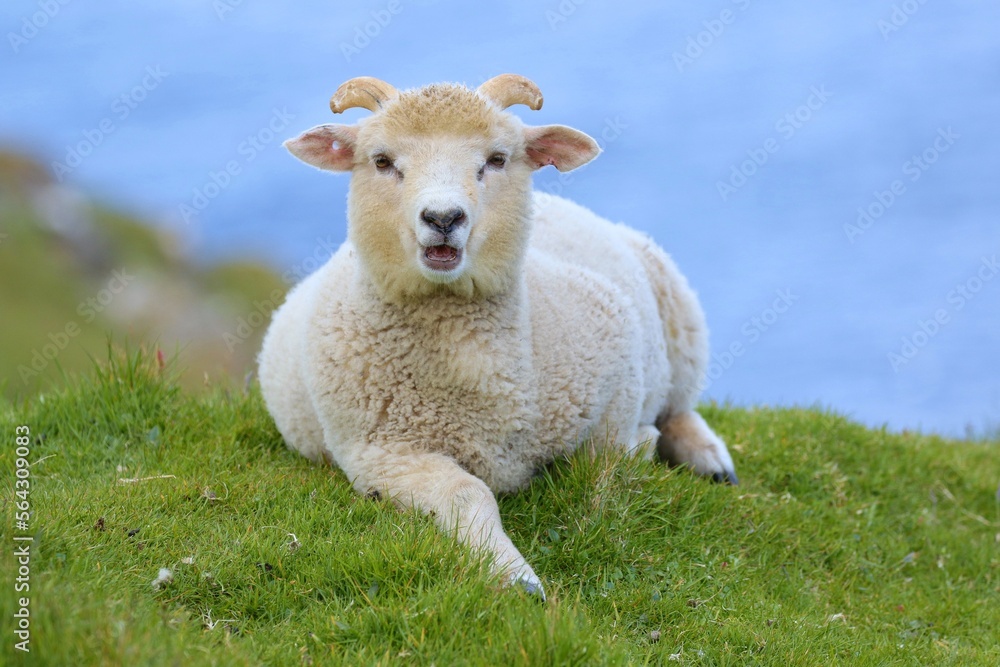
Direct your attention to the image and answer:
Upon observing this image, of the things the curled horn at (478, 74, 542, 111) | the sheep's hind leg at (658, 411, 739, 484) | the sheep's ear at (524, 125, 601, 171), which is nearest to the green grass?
the sheep's hind leg at (658, 411, 739, 484)

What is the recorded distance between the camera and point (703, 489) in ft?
19.9

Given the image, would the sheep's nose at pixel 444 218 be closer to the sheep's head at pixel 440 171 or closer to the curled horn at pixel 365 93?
the sheep's head at pixel 440 171

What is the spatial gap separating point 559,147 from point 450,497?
A: 1979 mm

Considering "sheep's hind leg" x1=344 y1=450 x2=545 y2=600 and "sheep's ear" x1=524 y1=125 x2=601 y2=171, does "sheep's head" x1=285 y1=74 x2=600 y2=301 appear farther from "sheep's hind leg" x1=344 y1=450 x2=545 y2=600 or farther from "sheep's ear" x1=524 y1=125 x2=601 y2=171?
"sheep's hind leg" x1=344 y1=450 x2=545 y2=600

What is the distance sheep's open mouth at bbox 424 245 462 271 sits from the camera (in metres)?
4.85

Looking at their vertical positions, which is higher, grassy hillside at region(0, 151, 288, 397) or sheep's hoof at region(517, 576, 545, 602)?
grassy hillside at region(0, 151, 288, 397)

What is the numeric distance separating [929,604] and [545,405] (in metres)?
2.98

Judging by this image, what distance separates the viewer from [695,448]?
7082 mm

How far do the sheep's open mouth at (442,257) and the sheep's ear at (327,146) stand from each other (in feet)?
3.08

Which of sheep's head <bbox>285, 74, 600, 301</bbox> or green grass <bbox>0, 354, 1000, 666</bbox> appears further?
sheep's head <bbox>285, 74, 600, 301</bbox>

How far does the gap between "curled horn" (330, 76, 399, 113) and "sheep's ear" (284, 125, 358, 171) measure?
138mm

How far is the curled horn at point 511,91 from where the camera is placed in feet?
17.4

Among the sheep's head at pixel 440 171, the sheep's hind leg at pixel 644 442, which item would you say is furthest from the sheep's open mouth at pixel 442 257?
the sheep's hind leg at pixel 644 442

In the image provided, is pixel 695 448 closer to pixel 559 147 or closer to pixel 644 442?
pixel 644 442
